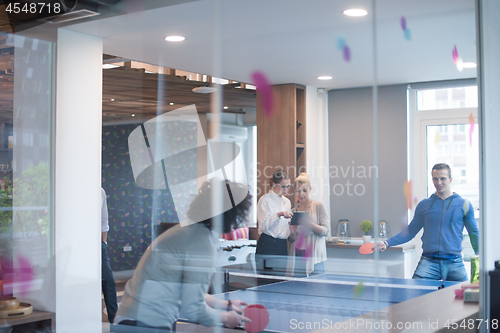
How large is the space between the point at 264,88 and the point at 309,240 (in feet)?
3.55

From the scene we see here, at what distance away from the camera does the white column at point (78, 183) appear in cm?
283

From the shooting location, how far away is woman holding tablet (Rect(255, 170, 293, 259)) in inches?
119

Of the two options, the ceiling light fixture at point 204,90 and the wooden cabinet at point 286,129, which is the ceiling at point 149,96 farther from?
the wooden cabinet at point 286,129

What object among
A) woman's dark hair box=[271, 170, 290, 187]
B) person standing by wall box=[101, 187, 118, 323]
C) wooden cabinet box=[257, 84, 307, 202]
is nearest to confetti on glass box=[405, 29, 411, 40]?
wooden cabinet box=[257, 84, 307, 202]

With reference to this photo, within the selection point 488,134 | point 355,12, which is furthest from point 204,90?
point 488,134

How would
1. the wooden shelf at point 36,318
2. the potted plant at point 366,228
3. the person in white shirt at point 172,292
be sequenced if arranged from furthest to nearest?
1. the potted plant at point 366,228
2. the wooden shelf at point 36,318
3. the person in white shirt at point 172,292

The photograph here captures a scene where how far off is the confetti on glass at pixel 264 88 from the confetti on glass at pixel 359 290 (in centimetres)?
124

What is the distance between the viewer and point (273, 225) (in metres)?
3.06

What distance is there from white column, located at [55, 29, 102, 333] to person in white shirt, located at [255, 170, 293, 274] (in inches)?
37.5

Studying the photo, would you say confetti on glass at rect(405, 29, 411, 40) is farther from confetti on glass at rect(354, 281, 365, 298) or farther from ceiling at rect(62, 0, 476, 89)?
confetti on glass at rect(354, 281, 365, 298)

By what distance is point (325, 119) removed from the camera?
3.41 metres

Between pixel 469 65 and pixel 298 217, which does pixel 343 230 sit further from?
pixel 469 65

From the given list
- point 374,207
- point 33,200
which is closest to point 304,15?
point 374,207

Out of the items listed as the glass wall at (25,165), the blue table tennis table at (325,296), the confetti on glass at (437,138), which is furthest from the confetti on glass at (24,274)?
the confetti on glass at (437,138)
